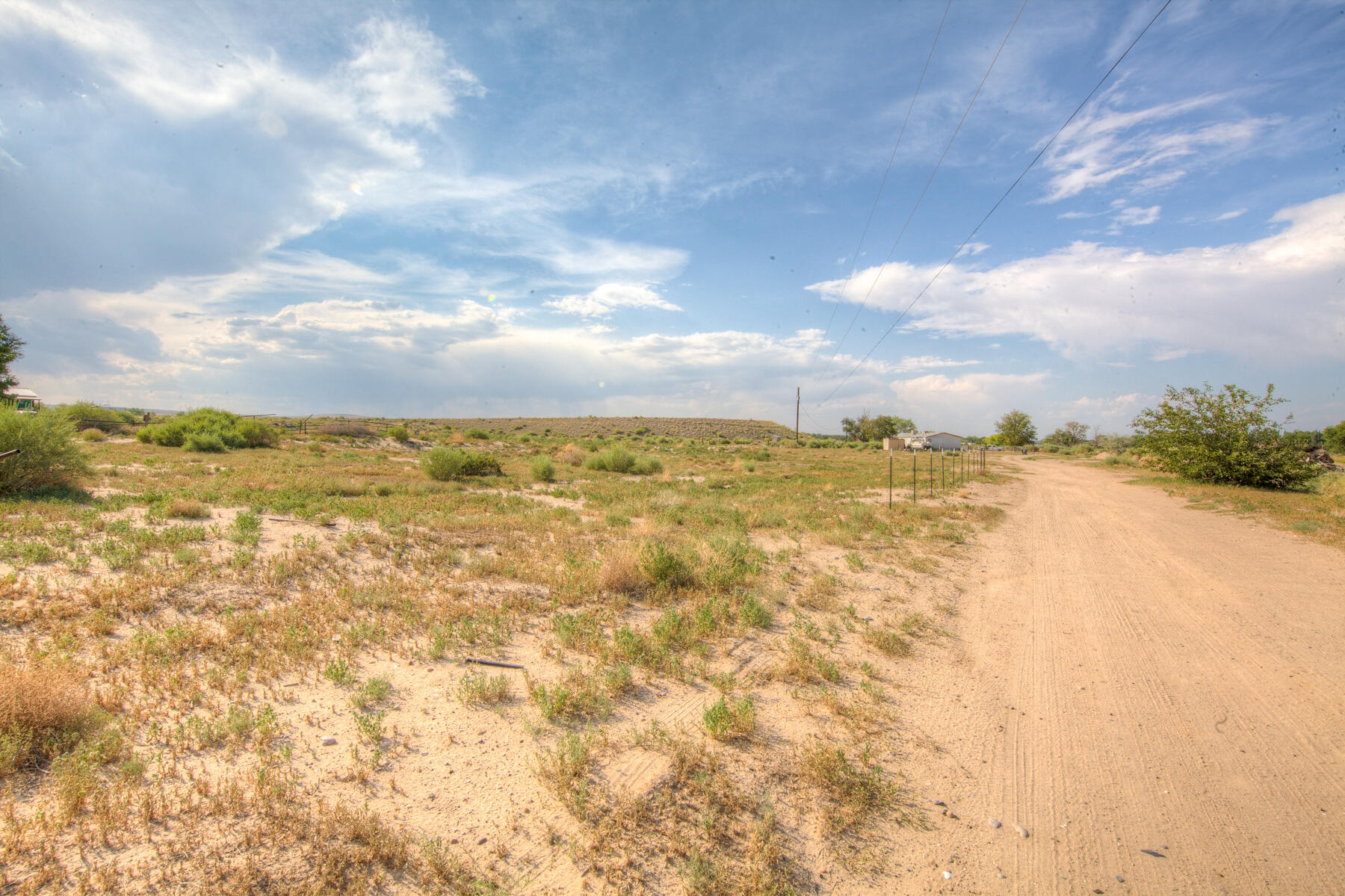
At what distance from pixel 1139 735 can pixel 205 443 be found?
36.8m

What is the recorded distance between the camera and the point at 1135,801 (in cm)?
386

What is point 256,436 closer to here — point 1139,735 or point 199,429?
point 199,429

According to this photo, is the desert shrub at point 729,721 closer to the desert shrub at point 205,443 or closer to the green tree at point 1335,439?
the desert shrub at point 205,443

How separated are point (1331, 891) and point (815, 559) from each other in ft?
25.6

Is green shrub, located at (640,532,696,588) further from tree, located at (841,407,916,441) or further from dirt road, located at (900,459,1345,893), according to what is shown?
tree, located at (841,407,916,441)

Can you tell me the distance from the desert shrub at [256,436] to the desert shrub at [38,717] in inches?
1324

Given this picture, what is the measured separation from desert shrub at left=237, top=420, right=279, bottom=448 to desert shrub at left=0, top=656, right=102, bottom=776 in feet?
110

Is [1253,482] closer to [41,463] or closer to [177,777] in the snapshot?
[177,777]

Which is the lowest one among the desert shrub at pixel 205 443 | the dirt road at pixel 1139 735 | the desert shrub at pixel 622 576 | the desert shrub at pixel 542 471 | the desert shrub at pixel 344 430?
the dirt road at pixel 1139 735

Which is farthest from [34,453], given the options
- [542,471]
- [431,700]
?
[431,700]

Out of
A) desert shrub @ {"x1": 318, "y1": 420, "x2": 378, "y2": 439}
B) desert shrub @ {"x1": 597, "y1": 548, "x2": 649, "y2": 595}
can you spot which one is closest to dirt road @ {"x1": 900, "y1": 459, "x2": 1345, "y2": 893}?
desert shrub @ {"x1": 597, "y1": 548, "x2": 649, "y2": 595}

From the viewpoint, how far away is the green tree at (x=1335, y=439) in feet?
167

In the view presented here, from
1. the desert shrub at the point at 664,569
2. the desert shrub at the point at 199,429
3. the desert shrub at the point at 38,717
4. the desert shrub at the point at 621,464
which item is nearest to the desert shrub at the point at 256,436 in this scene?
the desert shrub at the point at 199,429

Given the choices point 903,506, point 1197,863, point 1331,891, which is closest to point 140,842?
point 1197,863
